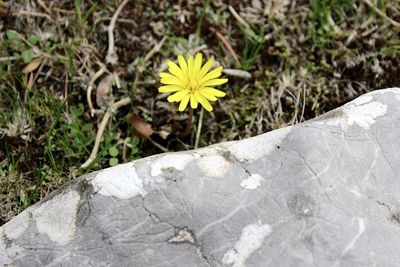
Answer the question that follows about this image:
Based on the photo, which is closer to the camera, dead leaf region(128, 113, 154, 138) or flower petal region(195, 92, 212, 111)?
flower petal region(195, 92, 212, 111)

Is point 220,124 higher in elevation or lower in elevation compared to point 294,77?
lower

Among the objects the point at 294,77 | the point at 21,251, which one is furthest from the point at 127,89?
the point at 21,251

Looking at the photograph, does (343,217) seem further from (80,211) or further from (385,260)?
(80,211)

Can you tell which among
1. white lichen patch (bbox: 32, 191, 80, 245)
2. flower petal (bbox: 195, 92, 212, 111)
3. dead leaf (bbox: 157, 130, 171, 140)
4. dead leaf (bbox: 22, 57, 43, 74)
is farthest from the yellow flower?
dead leaf (bbox: 22, 57, 43, 74)

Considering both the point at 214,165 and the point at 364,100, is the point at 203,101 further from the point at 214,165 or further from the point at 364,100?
the point at 364,100

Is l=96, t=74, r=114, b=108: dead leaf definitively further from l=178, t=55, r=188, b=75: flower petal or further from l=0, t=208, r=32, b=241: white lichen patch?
l=0, t=208, r=32, b=241: white lichen patch

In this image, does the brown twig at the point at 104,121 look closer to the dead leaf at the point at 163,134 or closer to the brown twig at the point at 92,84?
the brown twig at the point at 92,84
